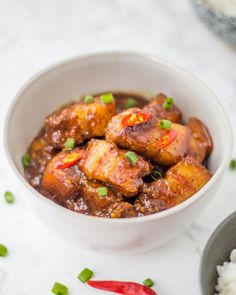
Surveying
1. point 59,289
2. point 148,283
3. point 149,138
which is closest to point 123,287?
point 148,283

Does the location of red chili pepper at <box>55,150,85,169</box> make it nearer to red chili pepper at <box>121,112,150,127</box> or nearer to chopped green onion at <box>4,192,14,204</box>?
red chili pepper at <box>121,112,150,127</box>

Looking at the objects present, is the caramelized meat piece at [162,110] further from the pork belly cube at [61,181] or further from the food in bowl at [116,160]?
the pork belly cube at [61,181]

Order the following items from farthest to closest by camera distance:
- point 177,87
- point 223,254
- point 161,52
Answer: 1. point 161,52
2. point 177,87
3. point 223,254

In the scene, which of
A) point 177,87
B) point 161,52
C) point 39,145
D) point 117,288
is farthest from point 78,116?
point 161,52

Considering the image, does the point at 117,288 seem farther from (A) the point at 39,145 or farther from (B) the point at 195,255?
(A) the point at 39,145

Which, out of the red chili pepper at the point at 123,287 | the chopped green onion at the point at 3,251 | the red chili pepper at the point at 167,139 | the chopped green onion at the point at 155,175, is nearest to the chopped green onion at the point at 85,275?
the red chili pepper at the point at 123,287

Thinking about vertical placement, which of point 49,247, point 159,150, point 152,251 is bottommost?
point 49,247
